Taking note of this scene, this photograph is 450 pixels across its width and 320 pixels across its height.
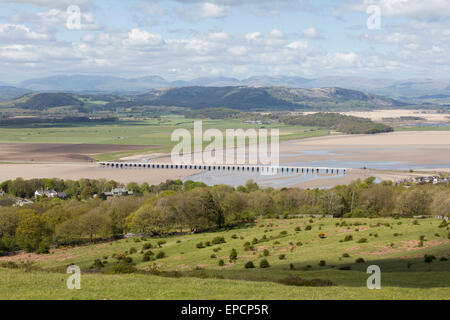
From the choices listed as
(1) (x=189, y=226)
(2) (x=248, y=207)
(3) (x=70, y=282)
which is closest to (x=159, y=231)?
(1) (x=189, y=226)

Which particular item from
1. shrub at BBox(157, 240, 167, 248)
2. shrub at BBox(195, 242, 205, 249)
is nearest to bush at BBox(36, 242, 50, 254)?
shrub at BBox(157, 240, 167, 248)

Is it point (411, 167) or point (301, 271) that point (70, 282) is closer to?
point (301, 271)

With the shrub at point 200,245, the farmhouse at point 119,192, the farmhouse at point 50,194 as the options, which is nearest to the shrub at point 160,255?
the shrub at point 200,245

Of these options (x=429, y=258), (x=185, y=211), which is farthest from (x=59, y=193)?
(x=429, y=258)

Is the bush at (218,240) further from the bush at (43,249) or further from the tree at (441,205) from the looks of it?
the tree at (441,205)

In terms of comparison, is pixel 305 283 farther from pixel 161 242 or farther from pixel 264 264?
pixel 161 242

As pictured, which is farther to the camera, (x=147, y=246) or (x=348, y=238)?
(x=147, y=246)
